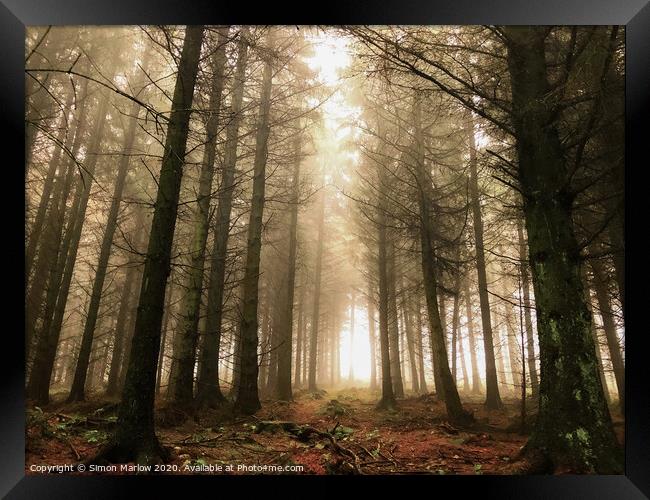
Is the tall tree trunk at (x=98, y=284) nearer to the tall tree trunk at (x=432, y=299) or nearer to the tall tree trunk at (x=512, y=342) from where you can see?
the tall tree trunk at (x=432, y=299)

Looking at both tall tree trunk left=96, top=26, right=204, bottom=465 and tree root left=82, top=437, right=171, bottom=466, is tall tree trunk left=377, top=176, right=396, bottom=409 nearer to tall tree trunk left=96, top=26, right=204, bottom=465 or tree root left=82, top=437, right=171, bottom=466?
tall tree trunk left=96, top=26, right=204, bottom=465

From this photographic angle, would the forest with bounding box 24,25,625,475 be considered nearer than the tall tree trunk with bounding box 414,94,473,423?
Yes

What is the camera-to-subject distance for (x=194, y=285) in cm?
711

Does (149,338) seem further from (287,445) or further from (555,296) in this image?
(555,296)

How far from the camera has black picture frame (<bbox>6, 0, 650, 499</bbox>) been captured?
2.93 meters

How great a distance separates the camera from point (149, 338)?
3557mm

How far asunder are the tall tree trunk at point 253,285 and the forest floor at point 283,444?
447mm

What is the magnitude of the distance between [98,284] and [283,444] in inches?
259

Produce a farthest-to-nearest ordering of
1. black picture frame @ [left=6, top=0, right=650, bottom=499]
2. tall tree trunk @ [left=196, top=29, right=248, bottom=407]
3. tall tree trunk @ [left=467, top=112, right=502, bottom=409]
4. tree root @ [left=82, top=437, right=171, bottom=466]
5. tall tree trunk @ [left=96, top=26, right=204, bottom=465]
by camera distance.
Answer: tall tree trunk @ [left=467, top=112, right=502, bottom=409], tall tree trunk @ [left=196, top=29, right=248, bottom=407], tall tree trunk @ [left=96, top=26, right=204, bottom=465], tree root @ [left=82, top=437, right=171, bottom=466], black picture frame @ [left=6, top=0, right=650, bottom=499]

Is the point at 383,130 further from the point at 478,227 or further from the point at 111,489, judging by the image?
the point at 111,489

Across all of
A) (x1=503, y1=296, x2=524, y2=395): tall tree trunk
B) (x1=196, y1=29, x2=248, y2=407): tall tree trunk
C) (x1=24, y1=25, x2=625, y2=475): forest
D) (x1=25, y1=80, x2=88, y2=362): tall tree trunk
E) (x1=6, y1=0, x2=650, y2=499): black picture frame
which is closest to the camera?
(x1=6, y1=0, x2=650, y2=499): black picture frame

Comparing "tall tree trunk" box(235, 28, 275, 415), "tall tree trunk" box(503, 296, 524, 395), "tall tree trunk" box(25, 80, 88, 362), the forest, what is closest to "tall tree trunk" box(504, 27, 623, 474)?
the forest

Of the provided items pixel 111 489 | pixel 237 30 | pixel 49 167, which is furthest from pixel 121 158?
pixel 111 489

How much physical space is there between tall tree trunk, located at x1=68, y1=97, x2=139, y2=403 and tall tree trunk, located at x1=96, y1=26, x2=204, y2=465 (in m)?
3.89
